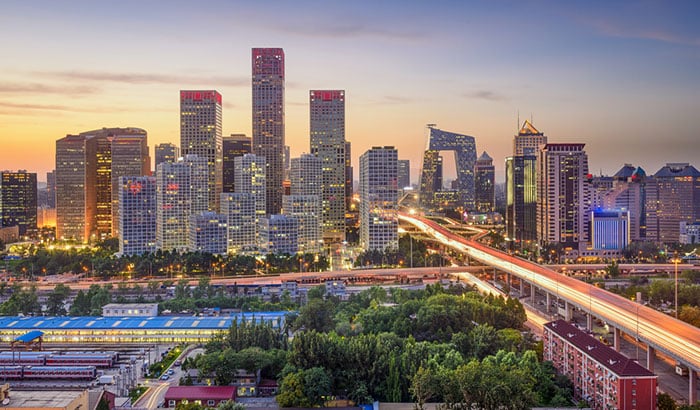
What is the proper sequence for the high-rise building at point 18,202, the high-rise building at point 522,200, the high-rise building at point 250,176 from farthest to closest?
the high-rise building at point 18,202
the high-rise building at point 522,200
the high-rise building at point 250,176

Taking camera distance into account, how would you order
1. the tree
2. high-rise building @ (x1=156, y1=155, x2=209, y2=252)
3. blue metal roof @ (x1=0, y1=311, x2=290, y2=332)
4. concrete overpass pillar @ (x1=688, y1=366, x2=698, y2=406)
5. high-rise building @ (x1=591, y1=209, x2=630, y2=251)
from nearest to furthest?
concrete overpass pillar @ (x1=688, y1=366, x2=698, y2=406)
blue metal roof @ (x1=0, y1=311, x2=290, y2=332)
the tree
high-rise building @ (x1=156, y1=155, x2=209, y2=252)
high-rise building @ (x1=591, y1=209, x2=630, y2=251)

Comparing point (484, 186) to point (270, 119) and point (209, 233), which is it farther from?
point (209, 233)

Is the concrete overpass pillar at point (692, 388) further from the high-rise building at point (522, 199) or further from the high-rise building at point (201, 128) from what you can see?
the high-rise building at point (201, 128)

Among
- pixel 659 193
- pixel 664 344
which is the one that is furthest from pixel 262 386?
pixel 659 193

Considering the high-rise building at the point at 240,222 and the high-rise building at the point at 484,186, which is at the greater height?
the high-rise building at the point at 484,186

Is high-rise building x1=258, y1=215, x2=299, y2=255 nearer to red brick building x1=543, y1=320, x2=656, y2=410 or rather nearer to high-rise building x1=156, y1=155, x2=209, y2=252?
high-rise building x1=156, y1=155, x2=209, y2=252

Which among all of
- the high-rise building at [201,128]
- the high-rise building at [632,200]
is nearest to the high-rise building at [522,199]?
the high-rise building at [632,200]

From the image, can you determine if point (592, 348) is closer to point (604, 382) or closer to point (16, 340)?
point (604, 382)

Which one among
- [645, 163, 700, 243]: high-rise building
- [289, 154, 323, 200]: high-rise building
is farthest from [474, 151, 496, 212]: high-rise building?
[289, 154, 323, 200]: high-rise building
